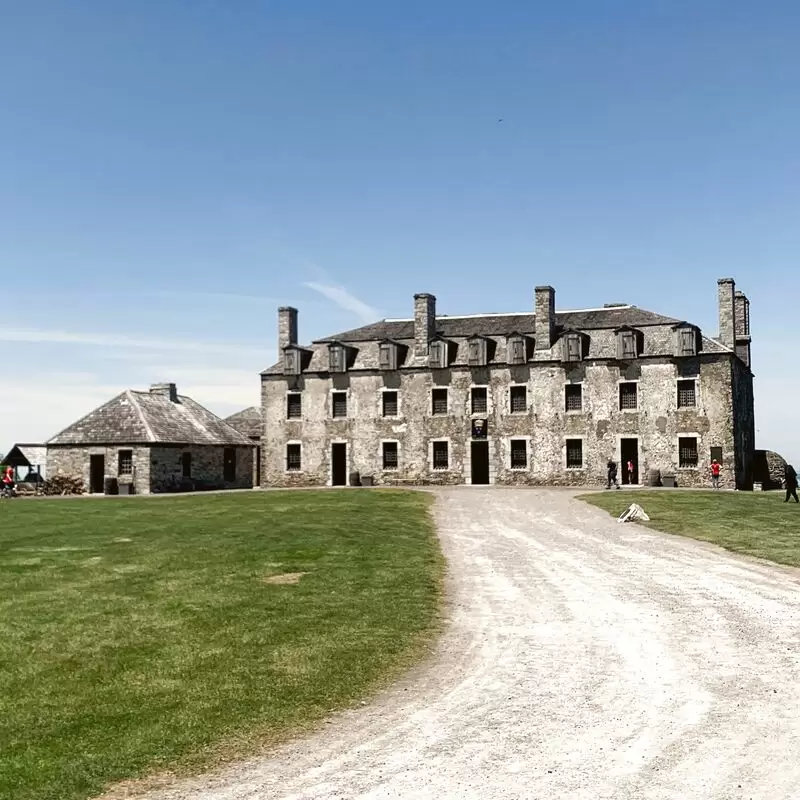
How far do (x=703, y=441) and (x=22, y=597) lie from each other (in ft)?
125

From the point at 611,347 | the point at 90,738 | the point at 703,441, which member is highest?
the point at 611,347

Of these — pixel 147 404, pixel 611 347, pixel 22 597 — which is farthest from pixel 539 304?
pixel 22 597

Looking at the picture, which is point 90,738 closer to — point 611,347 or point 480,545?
point 480,545

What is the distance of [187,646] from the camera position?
11359mm

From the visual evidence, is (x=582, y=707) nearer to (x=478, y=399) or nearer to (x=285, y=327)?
(x=478, y=399)

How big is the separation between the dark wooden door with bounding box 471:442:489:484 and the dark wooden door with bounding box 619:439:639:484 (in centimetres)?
765

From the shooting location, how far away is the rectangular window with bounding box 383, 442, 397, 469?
50.9m

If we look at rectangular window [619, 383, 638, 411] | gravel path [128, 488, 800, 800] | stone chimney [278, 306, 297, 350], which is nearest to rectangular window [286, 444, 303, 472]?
stone chimney [278, 306, 297, 350]

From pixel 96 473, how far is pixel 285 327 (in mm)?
14605

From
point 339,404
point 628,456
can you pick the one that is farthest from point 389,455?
point 628,456

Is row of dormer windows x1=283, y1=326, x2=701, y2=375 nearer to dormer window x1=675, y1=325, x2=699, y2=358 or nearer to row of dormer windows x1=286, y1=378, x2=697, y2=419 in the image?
dormer window x1=675, y1=325, x2=699, y2=358

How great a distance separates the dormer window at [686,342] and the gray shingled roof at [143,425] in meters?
28.6

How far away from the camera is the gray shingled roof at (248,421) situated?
211ft

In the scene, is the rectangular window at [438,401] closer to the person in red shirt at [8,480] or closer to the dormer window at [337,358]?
the dormer window at [337,358]
